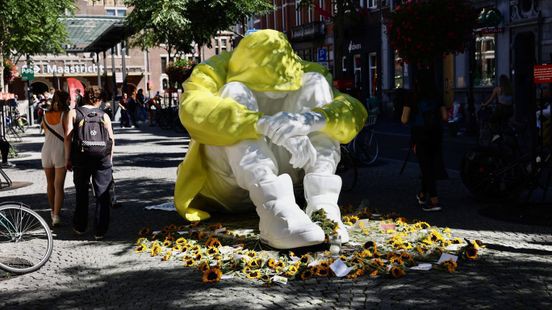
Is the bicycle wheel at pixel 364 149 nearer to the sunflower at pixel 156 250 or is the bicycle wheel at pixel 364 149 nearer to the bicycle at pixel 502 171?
the bicycle at pixel 502 171

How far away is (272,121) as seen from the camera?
6.52 metres

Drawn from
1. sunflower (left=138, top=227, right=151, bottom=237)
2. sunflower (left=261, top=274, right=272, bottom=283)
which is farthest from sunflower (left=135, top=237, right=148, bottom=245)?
sunflower (left=261, top=274, right=272, bottom=283)

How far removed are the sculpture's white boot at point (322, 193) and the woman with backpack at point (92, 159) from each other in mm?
2281

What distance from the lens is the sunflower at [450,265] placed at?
584 centimetres

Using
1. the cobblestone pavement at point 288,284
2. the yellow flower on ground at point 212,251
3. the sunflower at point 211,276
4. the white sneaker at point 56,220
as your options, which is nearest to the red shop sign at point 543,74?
the cobblestone pavement at point 288,284

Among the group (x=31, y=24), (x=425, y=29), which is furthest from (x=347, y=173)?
(x=31, y=24)

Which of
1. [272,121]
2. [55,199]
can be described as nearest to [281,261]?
[272,121]

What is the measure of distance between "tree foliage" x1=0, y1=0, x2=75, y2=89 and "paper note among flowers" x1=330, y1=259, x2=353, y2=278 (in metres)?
→ 12.7

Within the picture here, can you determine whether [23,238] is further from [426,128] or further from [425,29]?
[425,29]

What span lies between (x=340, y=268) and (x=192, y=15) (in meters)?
15.8

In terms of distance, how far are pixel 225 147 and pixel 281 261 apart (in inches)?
55.2

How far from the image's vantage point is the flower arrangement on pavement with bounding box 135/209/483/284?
19.2 feet

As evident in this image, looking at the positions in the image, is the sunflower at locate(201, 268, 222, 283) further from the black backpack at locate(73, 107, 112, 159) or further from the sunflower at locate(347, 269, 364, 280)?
the black backpack at locate(73, 107, 112, 159)

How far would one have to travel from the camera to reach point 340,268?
585 centimetres
